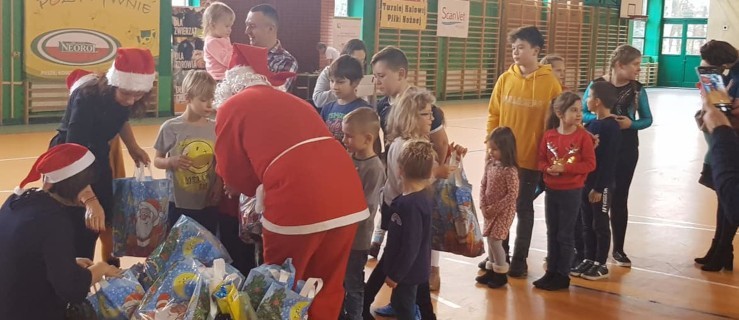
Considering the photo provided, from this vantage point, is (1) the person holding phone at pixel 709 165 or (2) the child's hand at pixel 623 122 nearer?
(1) the person holding phone at pixel 709 165

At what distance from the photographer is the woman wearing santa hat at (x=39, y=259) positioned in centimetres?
252

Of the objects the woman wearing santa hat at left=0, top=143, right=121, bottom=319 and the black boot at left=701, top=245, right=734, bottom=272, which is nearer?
the woman wearing santa hat at left=0, top=143, right=121, bottom=319

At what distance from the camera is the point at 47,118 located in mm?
10641

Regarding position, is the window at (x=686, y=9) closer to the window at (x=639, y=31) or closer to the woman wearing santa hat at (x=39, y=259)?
the window at (x=639, y=31)

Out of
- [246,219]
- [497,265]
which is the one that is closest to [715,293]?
[497,265]

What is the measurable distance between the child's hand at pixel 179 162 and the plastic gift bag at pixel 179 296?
893 millimetres

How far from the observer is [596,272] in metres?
4.65

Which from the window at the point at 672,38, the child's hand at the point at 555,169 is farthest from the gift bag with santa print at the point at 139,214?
the window at the point at 672,38

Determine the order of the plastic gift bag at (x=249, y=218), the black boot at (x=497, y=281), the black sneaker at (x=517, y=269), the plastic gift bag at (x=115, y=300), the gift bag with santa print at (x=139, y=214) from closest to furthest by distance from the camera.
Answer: the plastic gift bag at (x=115, y=300)
the plastic gift bag at (x=249, y=218)
the gift bag with santa print at (x=139, y=214)
the black boot at (x=497, y=281)
the black sneaker at (x=517, y=269)

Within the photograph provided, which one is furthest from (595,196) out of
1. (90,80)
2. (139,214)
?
(90,80)

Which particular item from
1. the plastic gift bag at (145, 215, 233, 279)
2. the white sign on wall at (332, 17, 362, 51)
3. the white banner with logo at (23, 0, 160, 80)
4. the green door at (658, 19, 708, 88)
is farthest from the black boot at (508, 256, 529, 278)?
the green door at (658, 19, 708, 88)

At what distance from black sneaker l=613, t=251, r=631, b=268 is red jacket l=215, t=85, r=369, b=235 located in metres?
2.77

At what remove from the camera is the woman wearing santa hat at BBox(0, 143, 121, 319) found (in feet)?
8.25

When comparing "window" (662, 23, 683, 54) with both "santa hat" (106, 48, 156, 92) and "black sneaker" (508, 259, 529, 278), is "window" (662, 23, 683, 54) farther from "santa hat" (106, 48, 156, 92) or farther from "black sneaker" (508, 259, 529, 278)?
"santa hat" (106, 48, 156, 92)
